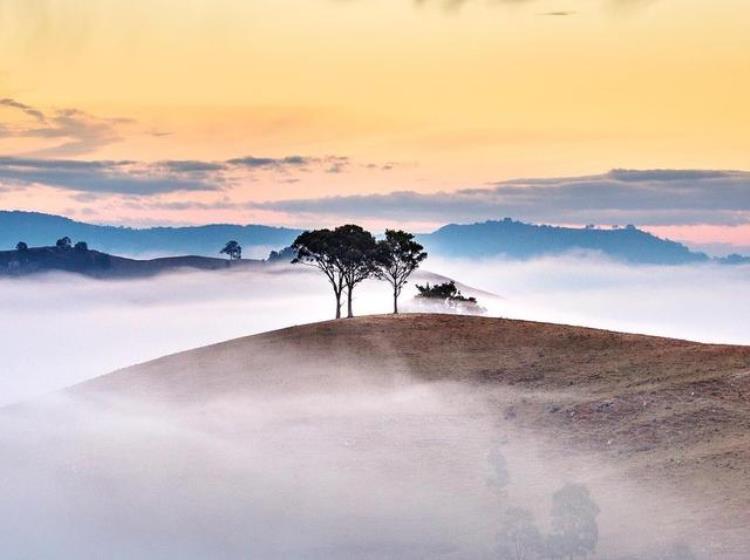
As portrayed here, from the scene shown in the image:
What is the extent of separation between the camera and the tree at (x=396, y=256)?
550ft

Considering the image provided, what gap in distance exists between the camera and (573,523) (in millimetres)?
67812

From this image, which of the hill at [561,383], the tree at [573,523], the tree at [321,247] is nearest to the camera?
the tree at [573,523]

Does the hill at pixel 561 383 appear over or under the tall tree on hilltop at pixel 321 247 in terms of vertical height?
under

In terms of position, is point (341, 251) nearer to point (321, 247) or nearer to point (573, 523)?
point (321, 247)

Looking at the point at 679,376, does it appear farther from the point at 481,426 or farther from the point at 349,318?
the point at 349,318

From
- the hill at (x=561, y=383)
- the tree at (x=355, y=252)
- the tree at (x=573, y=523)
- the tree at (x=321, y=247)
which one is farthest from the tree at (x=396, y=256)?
the tree at (x=573, y=523)

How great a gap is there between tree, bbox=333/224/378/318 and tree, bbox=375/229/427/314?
1246 millimetres

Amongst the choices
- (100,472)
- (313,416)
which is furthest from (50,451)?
(313,416)

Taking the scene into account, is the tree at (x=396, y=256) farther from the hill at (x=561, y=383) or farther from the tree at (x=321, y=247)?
the hill at (x=561, y=383)

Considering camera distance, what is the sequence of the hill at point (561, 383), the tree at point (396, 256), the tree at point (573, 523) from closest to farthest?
the tree at point (573, 523), the hill at point (561, 383), the tree at point (396, 256)

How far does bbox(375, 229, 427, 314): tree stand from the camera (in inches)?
6599

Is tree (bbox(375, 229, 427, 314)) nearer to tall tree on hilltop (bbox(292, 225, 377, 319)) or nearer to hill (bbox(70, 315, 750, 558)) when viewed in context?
tall tree on hilltop (bbox(292, 225, 377, 319))

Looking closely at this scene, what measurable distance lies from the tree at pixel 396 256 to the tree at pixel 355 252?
4.09 feet

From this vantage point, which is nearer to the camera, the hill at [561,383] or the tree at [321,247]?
the hill at [561,383]
